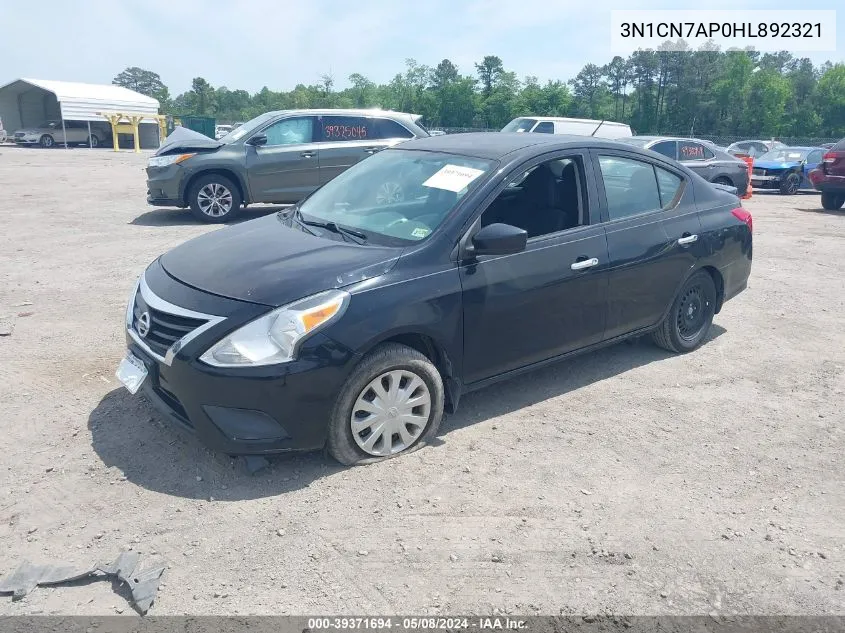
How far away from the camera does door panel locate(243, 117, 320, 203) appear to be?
1139 centimetres

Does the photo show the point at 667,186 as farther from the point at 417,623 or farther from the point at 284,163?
the point at 284,163

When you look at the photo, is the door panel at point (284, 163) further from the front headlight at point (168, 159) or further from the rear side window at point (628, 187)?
the rear side window at point (628, 187)

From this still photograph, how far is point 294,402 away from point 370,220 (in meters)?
1.45

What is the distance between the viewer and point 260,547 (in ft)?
10.1

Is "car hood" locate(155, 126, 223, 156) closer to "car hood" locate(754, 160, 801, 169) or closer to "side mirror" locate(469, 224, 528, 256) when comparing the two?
"side mirror" locate(469, 224, 528, 256)

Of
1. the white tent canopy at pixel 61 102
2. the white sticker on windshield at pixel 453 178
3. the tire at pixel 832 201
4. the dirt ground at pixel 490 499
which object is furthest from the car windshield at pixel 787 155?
the white tent canopy at pixel 61 102

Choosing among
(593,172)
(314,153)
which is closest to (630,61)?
(314,153)

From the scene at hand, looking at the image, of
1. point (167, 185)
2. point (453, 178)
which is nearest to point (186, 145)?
point (167, 185)

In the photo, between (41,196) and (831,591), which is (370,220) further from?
(41,196)

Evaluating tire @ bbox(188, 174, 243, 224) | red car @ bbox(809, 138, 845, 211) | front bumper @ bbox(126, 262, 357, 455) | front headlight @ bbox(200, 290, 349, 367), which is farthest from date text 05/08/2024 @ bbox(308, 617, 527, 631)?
red car @ bbox(809, 138, 845, 211)

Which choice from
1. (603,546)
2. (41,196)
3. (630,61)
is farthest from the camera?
(630,61)

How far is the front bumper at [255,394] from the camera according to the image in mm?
3371

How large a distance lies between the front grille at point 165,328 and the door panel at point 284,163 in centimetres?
797

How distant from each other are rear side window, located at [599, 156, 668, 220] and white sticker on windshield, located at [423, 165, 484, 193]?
3.50 ft
